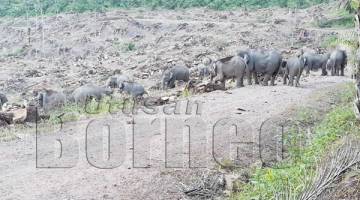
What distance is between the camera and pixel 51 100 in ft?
54.1

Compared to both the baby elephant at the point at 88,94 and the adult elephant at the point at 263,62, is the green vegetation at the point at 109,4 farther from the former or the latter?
the baby elephant at the point at 88,94

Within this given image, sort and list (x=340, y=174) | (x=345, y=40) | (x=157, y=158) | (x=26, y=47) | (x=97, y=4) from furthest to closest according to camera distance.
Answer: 1. (x=97, y=4)
2. (x=26, y=47)
3. (x=345, y=40)
4. (x=157, y=158)
5. (x=340, y=174)

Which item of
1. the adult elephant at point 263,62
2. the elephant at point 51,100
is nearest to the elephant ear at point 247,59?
the adult elephant at point 263,62

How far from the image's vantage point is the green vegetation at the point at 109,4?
38969 mm

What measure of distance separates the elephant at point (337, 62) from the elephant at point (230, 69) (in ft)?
16.1

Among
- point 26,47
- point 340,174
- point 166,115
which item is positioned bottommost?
point 26,47

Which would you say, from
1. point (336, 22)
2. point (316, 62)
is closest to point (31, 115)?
point (316, 62)

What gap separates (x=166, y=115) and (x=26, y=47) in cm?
2283

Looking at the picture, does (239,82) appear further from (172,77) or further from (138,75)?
(138,75)

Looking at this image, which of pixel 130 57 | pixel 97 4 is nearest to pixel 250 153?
pixel 130 57

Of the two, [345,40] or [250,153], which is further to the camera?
[345,40]

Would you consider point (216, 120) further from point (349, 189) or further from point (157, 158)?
point (349, 189)

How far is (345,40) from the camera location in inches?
406

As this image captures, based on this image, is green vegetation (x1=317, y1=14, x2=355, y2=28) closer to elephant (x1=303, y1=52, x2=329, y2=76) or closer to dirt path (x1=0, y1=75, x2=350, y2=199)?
elephant (x1=303, y1=52, x2=329, y2=76)
